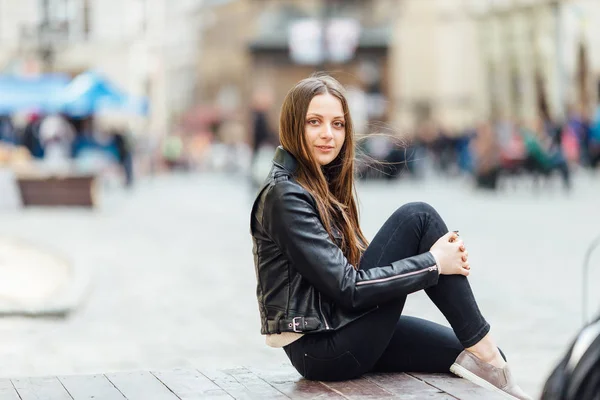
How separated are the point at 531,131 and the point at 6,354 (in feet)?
70.9

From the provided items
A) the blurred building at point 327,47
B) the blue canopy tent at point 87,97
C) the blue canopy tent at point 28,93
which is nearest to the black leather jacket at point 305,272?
the blue canopy tent at point 87,97

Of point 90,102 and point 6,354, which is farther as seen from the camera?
point 90,102

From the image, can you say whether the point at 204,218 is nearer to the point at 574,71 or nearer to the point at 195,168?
the point at 574,71

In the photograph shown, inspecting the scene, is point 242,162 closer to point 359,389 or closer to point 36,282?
point 36,282

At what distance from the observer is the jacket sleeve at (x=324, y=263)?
4191 mm

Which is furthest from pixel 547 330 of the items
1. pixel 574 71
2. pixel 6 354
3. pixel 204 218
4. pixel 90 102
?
pixel 574 71

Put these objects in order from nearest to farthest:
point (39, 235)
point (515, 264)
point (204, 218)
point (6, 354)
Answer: point (6, 354) → point (515, 264) → point (39, 235) → point (204, 218)

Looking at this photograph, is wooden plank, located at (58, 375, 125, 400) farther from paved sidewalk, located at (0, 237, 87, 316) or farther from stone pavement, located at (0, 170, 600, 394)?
paved sidewalk, located at (0, 237, 87, 316)

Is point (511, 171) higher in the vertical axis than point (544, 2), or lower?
lower

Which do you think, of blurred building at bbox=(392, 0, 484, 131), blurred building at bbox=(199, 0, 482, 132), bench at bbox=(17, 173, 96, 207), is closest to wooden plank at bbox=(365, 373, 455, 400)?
bench at bbox=(17, 173, 96, 207)

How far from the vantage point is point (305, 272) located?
4.21 m

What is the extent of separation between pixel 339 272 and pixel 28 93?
2254cm

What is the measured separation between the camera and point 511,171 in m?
25.6

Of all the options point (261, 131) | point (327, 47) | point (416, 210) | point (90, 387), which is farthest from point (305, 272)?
point (327, 47)
